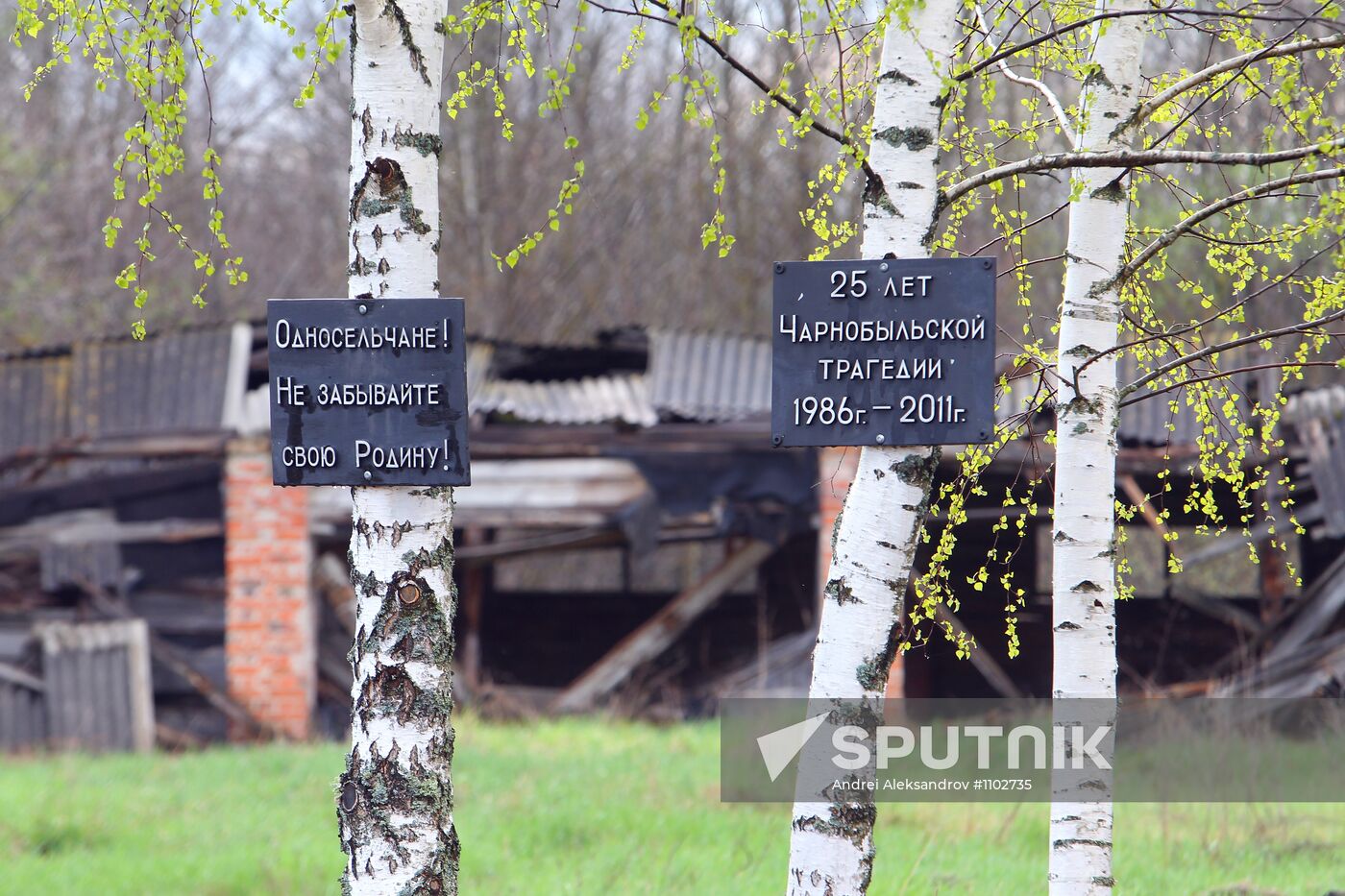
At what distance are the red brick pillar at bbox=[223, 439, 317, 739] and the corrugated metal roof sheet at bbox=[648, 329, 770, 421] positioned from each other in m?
2.91

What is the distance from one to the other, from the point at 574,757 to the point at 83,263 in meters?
13.1

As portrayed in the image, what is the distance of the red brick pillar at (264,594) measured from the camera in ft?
32.3

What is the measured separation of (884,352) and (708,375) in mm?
6683

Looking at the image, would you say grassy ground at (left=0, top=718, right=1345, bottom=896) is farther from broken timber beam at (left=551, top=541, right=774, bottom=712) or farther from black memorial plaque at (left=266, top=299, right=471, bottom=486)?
black memorial plaque at (left=266, top=299, right=471, bottom=486)

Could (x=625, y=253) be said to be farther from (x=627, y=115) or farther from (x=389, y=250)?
(x=389, y=250)

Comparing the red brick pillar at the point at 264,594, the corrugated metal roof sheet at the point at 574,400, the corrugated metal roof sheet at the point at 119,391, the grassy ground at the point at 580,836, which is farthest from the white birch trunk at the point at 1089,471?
the corrugated metal roof sheet at the point at 119,391

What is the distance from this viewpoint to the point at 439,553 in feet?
11.6

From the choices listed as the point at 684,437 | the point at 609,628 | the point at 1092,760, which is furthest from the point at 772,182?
the point at 1092,760

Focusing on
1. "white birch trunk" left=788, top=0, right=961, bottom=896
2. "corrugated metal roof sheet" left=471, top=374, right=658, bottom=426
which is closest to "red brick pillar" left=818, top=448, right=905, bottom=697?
"corrugated metal roof sheet" left=471, top=374, right=658, bottom=426

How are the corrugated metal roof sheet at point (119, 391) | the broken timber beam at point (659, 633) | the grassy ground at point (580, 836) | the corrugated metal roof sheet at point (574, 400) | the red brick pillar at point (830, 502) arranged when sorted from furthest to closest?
the broken timber beam at point (659, 633) < the corrugated metal roof sheet at point (574, 400) < the corrugated metal roof sheet at point (119, 391) < the red brick pillar at point (830, 502) < the grassy ground at point (580, 836)

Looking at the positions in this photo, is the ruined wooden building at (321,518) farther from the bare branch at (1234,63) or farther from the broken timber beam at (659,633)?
the bare branch at (1234,63)

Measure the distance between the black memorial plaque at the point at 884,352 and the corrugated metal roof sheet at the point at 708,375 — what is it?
645cm

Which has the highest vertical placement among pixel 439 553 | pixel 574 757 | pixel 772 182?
pixel 772 182

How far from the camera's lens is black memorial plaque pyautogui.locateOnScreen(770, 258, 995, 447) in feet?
11.1
